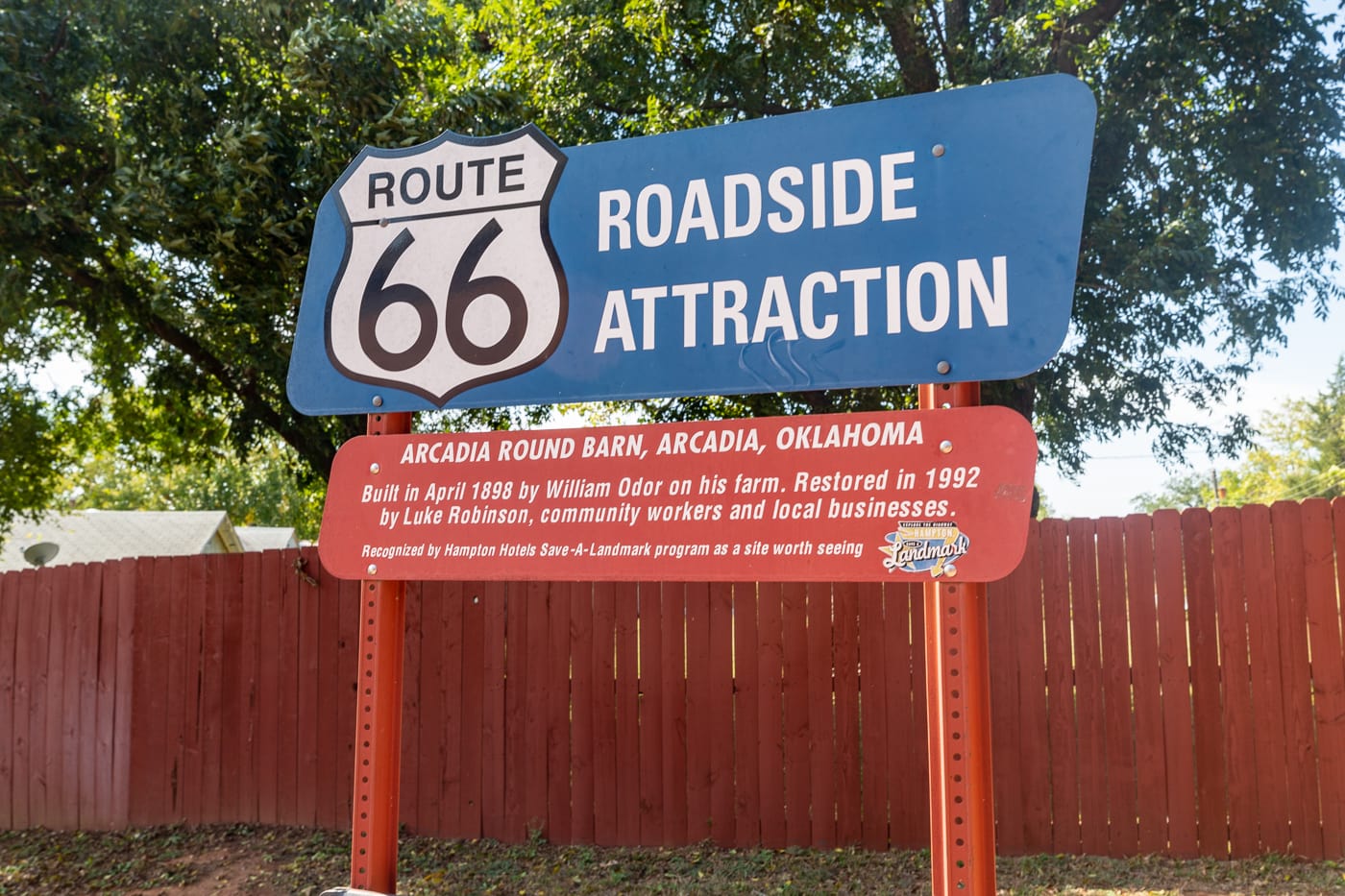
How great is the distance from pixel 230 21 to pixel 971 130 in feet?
22.7

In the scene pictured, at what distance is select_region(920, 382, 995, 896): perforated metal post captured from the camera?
9.23 ft

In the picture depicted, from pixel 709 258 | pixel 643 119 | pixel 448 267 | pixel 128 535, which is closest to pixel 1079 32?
pixel 643 119

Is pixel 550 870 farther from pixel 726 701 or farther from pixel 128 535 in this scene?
pixel 128 535

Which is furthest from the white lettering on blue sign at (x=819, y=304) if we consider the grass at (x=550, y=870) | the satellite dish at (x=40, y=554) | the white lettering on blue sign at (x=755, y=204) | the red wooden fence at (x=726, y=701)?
the satellite dish at (x=40, y=554)

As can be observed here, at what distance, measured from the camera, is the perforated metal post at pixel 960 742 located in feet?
9.23

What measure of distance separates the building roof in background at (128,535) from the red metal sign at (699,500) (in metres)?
27.8

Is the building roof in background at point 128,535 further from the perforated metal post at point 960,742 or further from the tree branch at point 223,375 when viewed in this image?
the perforated metal post at point 960,742

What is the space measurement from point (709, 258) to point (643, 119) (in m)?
5.50

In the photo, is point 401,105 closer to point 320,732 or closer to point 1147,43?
point 320,732

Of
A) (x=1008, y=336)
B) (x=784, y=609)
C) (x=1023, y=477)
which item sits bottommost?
(x=784, y=609)

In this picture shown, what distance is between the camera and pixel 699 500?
3.15 m

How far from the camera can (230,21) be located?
805 cm

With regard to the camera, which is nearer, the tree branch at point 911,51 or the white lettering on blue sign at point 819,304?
the white lettering on blue sign at point 819,304

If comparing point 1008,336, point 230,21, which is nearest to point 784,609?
point 1008,336
